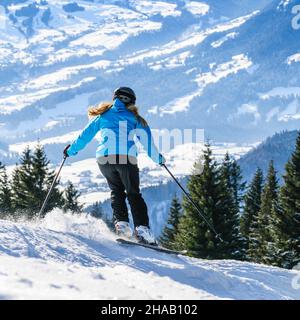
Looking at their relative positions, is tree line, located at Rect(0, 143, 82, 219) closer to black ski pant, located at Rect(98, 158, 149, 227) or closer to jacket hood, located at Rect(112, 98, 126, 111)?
black ski pant, located at Rect(98, 158, 149, 227)

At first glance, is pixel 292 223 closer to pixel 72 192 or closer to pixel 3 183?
pixel 3 183

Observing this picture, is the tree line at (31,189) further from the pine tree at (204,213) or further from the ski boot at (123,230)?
the ski boot at (123,230)

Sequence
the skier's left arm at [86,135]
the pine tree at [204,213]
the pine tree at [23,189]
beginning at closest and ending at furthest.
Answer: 1. the skier's left arm at [86,135]
2. the pine tree at [204,213]
3. the pine tree at [23,189]

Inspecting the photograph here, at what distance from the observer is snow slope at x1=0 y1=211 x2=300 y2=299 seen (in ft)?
20.9

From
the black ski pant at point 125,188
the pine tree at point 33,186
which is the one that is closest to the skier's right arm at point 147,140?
the black ski pant at point 125,188

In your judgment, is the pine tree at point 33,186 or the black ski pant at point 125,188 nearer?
the black ski pant at point 125,188

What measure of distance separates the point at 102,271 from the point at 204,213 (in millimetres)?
22917

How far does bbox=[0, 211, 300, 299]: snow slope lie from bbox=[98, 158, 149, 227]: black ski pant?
1.74 ft

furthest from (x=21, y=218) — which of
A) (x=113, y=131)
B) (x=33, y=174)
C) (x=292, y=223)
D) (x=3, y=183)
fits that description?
(x=3, y=183)

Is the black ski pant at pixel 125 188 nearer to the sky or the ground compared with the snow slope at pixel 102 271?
nearer to the sky

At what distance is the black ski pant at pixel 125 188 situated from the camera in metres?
9.93

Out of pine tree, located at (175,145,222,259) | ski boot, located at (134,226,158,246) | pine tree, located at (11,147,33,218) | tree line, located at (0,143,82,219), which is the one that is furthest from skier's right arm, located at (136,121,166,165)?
pine tree, located at (11,147,33,218)

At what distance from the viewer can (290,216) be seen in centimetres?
2817
